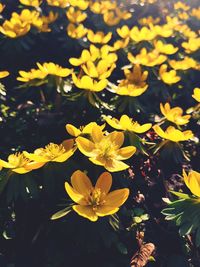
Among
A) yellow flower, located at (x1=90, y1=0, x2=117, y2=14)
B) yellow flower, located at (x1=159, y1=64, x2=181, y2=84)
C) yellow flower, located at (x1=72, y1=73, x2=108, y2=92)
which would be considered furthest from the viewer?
yellow flower, located at (x1=90, y1=0, x2=117, y2=14)

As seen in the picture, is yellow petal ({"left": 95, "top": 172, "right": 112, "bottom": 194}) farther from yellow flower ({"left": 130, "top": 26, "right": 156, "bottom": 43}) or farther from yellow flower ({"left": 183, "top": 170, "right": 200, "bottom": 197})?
yellow flower ({"left": 130, "top": 26, "right": 156, "bottom": 43})

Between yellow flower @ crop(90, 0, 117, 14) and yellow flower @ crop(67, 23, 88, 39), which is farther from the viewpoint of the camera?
yellow flower @ crop(90, 0, 117, 14)

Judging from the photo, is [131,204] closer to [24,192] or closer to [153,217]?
[153,217]

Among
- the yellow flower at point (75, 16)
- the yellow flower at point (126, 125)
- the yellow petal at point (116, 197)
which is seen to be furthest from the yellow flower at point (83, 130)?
the yellow flower at point (75, 16)

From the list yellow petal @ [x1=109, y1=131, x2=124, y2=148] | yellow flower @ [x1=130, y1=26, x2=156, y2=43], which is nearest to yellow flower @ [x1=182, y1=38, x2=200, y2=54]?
yellow flower @ [x1=130, y1=26, x2=156, y2=43]

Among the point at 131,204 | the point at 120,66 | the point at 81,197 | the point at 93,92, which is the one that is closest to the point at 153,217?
the point at 131,204

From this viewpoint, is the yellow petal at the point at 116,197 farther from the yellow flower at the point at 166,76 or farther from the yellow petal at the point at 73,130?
the yellow flower at the point at 166,76

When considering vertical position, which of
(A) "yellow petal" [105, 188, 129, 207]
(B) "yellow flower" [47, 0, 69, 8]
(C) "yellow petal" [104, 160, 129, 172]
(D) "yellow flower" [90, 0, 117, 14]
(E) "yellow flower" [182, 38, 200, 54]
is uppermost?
(C) "yellow petal" [104, 160, 129, 172]

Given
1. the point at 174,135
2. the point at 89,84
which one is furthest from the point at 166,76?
the point at 174,135
